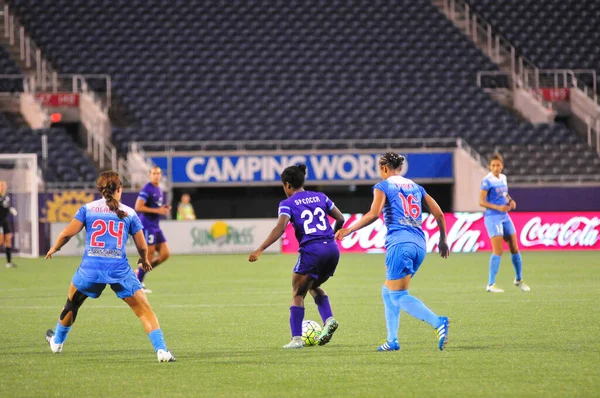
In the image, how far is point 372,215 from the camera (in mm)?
9258

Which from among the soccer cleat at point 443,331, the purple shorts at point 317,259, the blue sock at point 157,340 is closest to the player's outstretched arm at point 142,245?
the blue sock at point 157,340

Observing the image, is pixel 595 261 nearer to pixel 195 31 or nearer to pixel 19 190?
pixel 19 190

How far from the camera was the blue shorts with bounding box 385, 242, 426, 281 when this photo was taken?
937 centimetres

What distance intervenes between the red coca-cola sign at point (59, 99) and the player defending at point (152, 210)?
18.8m

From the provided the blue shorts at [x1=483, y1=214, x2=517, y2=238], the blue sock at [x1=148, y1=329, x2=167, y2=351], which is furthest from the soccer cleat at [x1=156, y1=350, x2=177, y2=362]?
the blue shorts at [x1=483, y1=214, x2=517, y2=238]

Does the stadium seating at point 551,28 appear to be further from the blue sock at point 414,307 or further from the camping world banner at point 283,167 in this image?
the blue sock at point 414,307

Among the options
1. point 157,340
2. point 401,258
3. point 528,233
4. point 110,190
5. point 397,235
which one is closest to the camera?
point 157,340

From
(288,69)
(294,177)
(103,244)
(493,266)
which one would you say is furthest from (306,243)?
(288,69)

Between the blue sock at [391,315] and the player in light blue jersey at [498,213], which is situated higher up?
the player in light blue jersey at [498,213]

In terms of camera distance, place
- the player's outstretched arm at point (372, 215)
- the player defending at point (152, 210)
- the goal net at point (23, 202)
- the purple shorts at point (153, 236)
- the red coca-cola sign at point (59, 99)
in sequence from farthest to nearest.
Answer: the red coca-cola sign at point (59, 99), the goal net at point (23, 202), the purple shorts at point (153, 236), the player defending at point (152, 210), the player's outstretched arm at point (372, 215)

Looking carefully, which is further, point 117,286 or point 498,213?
point 498,213

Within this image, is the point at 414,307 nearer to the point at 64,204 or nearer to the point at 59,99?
the point at 64,204

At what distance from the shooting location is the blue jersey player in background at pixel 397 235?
30.7ft

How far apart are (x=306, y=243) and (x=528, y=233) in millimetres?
20486
